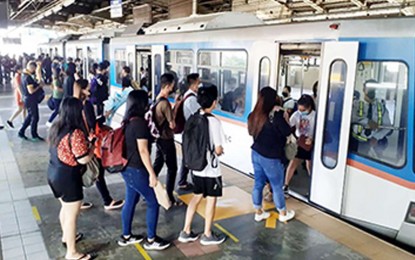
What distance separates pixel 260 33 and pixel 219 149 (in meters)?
2.45

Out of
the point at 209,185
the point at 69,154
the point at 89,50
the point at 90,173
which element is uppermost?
the point at 89,50

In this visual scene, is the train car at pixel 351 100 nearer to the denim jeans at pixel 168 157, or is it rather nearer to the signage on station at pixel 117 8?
the denim jeans at pixel 168 157

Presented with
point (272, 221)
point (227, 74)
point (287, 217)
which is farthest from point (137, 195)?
point (227, 74)

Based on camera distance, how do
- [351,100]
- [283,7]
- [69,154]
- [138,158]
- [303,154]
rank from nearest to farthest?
[69,154]
[138,158]
[351,100]
[303,154]
[283,7]

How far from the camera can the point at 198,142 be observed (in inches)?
135

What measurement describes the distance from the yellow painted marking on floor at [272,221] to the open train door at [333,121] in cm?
53

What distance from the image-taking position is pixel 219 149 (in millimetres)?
3398

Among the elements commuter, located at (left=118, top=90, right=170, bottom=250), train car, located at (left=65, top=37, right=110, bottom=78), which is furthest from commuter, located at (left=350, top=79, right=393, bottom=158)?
train car, located at (left=65, top=37, right=110, bottom=78)

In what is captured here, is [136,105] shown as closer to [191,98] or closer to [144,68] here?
[191,98]

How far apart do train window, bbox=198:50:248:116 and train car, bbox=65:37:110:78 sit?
21.6 feet

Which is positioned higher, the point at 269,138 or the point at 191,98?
the point at 191,98

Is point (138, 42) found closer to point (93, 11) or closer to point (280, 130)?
point (280, 130)

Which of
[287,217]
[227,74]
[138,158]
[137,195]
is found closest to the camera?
[138,158]

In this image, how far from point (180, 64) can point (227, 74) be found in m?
1.73
